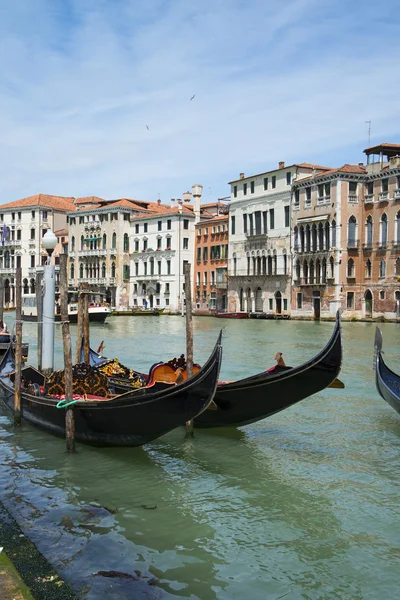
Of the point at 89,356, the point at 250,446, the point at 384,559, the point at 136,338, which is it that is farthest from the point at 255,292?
the point at 384,559

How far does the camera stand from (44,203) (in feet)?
164

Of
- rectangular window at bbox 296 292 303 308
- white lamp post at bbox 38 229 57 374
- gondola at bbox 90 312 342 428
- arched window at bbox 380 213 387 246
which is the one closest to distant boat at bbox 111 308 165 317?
rectangular window at bbox 296 292 303 308

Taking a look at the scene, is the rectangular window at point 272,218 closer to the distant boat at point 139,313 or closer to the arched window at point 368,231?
the arched window at point 368,231

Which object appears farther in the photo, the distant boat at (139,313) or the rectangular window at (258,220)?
the distant boat at (139,313)

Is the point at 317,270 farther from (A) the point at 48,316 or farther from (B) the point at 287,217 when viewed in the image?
(A) the point at 48,316

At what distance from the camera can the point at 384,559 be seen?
13.0ft

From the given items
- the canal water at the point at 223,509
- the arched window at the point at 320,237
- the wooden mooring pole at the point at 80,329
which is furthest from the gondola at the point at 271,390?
the arched window at the point at 320,237

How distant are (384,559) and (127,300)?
4193cm

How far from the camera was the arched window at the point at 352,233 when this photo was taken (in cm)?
3112

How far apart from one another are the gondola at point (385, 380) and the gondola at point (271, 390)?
144 centimetres

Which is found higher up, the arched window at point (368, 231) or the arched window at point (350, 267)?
the arched window at point (368, 231)

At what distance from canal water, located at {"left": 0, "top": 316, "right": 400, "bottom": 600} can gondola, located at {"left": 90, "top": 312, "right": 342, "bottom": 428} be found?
0.21m

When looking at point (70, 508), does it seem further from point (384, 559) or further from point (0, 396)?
point (0, 396)

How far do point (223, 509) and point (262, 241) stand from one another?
3236 centimetres
